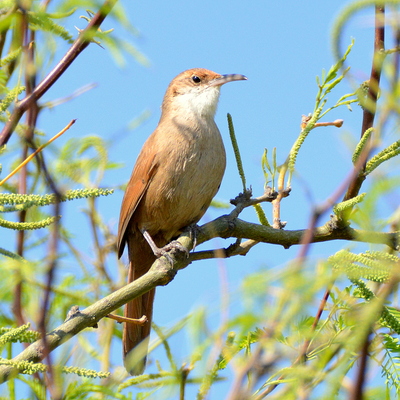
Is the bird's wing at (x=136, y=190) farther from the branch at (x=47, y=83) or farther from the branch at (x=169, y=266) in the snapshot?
the branch at (x=47, y=83)

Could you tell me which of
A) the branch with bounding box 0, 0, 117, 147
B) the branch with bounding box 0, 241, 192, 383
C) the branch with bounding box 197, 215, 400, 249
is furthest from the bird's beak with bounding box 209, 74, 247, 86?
the branch with bounding box 0, 0, 117, 147

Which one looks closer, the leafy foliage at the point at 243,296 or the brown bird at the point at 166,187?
the leafy foliage at the point at 243,296

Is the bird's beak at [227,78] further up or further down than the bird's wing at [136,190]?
further up

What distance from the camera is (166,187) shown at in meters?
4.87

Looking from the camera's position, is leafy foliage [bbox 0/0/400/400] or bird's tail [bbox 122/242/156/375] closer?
leafy foliage [bbox 0/0/400/400]

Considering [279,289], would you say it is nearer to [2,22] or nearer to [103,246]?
[2,22]

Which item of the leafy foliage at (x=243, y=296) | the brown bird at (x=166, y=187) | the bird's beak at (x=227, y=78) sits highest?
the bird's beak at (x=227, y=78)

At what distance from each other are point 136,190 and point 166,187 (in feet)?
1.00

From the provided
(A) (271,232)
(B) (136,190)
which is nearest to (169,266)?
(A) (271,232)

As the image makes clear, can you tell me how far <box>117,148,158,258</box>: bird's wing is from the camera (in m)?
4.97

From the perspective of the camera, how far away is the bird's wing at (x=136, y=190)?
4.97 meters

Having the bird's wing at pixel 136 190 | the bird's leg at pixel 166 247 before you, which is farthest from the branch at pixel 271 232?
the bird's wing at pixel 136 190

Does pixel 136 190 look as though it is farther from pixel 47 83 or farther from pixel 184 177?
pixel 47 83

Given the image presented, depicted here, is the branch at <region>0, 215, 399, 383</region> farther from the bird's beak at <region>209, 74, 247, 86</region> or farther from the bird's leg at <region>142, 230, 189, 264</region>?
the bird's beak at <region>209, 74, 247, 86</region>
